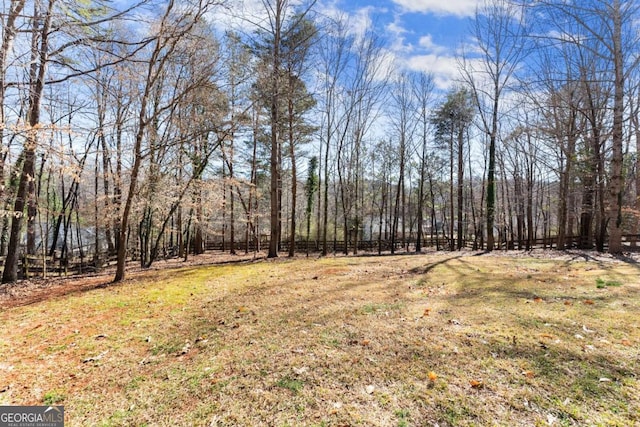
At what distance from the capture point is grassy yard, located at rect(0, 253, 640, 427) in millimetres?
2146

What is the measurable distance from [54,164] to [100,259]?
9464mm

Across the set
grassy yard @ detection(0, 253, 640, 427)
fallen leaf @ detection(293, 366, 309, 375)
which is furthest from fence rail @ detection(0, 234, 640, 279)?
fallen leaf @ detection(293, 366, 309, 375)

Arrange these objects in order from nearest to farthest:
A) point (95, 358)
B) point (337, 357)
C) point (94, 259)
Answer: point (337, 357) → point (95, 358) → point (94, 259)

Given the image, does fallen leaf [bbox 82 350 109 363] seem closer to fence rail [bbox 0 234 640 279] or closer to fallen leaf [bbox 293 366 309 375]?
fallen leaf [bbox 293 366 309 375]

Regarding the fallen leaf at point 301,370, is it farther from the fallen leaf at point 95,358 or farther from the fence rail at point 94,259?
the fence rail at point 94,259

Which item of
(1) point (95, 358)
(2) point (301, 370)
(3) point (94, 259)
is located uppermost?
(2) point (301, 370)

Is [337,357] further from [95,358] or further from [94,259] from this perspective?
[94,259]

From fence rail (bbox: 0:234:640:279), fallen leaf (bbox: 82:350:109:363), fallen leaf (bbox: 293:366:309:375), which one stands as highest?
fallen leaf (bbox: 293:366:309:375)

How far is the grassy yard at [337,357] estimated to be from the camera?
2.15m

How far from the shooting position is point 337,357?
288cm

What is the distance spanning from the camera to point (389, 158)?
81.7ft

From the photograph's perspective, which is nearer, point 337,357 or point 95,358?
point 337,357

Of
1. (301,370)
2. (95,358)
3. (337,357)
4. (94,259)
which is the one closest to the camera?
(301,370)

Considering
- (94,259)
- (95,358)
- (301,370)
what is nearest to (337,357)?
(301,370)
